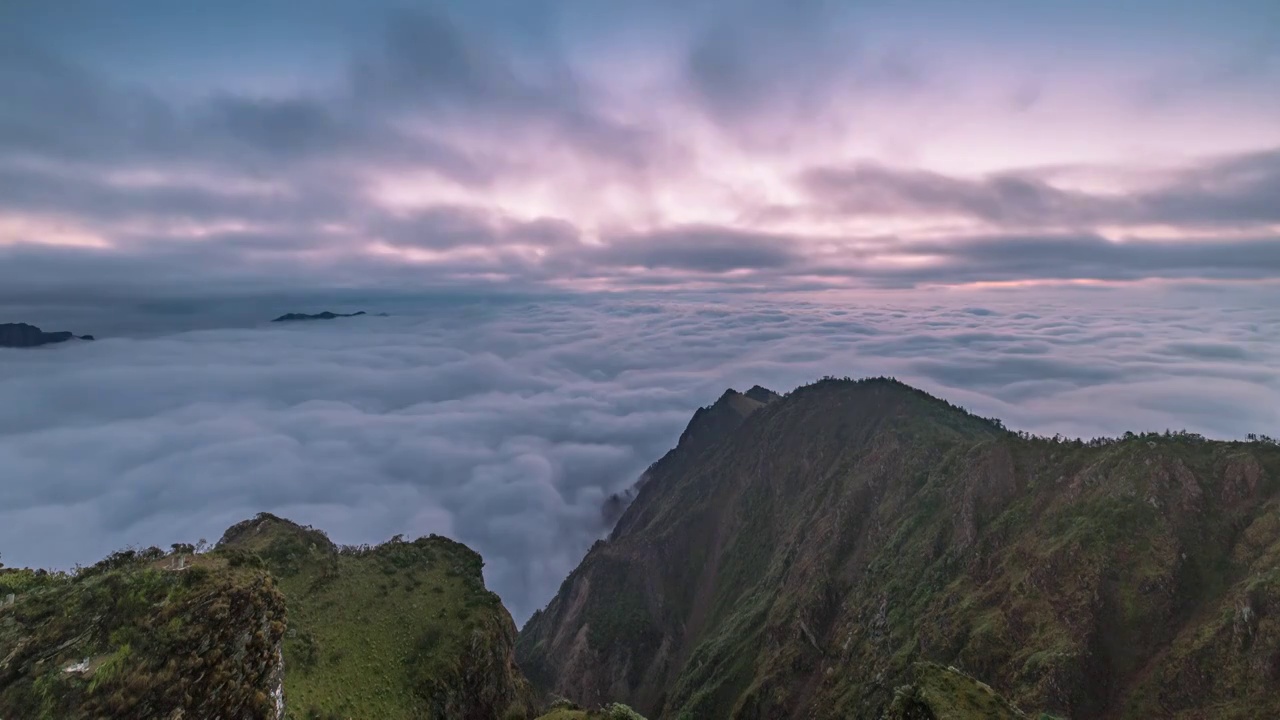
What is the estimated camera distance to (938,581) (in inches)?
2502

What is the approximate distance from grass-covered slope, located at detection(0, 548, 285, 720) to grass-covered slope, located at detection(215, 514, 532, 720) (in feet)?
22.3

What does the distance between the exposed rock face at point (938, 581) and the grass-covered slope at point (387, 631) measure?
3143 centimetres

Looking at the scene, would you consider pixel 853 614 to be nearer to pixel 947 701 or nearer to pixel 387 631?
pixel 947 701

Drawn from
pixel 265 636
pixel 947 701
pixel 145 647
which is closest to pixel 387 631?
pixel 265 636

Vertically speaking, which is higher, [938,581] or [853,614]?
[938,581]

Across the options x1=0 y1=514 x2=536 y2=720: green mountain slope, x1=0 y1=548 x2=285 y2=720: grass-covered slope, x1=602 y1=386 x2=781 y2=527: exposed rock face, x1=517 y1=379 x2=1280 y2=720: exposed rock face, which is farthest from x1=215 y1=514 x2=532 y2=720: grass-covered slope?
x1=602 y1=386 x2=781 y2=527: exposed rock face

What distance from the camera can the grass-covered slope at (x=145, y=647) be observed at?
18.2 m

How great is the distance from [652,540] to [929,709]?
4270 inches

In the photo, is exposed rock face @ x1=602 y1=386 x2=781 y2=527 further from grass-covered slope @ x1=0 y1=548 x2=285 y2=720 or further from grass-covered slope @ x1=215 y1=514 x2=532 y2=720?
grass-covered slope @ x1=0 y1=548 x2=285 y2=720

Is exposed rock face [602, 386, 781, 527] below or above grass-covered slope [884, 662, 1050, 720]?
below

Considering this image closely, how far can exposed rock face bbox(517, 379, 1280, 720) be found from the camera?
4275 cm

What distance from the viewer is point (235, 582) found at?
23156mm

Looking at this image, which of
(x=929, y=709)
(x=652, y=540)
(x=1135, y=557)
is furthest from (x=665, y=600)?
(x=929, y=709)

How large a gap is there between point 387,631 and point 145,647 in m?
24.0
